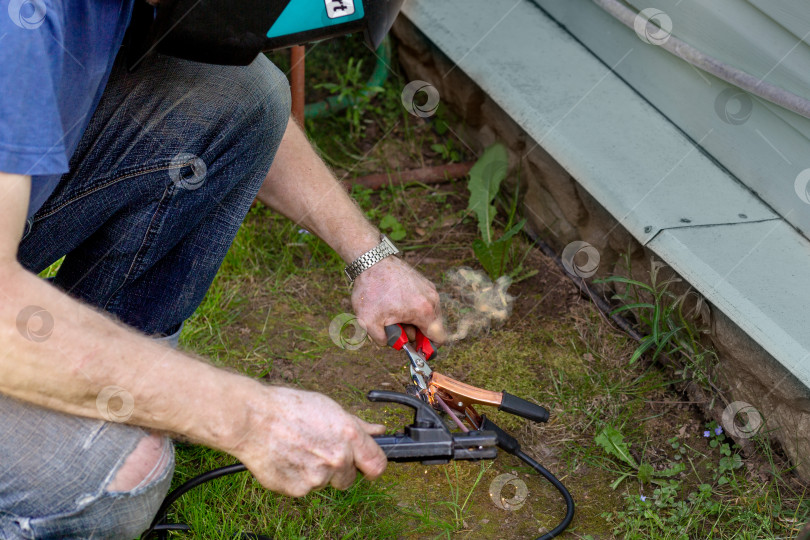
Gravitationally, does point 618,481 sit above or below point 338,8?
below

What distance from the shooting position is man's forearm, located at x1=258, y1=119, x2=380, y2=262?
1980mm

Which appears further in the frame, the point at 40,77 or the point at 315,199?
the point at 315,199

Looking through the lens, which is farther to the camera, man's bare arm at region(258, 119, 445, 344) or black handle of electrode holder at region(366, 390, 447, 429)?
man's bare arm at region(258, 119, 445, 344)

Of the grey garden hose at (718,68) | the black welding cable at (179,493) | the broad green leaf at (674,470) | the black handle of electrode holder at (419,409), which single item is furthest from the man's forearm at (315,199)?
the grey garden hose at (718,68)

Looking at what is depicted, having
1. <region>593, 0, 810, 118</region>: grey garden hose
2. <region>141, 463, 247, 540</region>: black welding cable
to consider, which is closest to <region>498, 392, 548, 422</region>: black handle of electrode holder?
<region>141, 463, 247, 540</region>: black welding cable

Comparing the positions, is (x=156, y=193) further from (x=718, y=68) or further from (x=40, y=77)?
(x=718, y=68)

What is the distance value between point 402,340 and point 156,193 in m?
0.63

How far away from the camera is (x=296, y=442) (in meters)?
1.45

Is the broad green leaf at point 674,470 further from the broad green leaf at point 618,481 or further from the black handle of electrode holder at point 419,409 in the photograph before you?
the black handle of electrode holder at point 419,409

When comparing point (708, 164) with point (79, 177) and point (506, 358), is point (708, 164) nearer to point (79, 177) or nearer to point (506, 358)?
point (506, 358)

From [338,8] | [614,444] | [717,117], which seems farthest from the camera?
[717,117]

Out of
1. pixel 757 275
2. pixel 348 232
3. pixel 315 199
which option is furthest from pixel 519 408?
pixel 757 275

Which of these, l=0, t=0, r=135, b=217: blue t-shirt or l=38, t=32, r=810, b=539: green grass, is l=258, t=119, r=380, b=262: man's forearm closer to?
l=38, t=32, r=810, b=539: green grass

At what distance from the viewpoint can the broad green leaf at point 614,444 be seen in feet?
6.86
